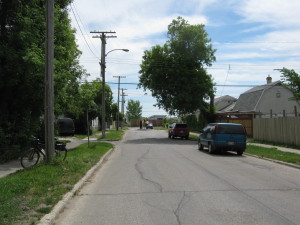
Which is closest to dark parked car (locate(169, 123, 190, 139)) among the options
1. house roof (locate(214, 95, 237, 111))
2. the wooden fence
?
the wooden fence

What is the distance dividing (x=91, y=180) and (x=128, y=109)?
134828mm

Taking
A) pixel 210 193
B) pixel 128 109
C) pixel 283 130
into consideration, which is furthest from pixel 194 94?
pixel 128 109

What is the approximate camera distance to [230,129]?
61.1 feet

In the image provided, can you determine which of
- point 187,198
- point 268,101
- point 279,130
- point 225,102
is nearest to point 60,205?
point 187,198

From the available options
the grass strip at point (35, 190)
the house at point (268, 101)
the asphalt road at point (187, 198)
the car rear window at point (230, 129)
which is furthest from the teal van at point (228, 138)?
the house at point (268, 101)

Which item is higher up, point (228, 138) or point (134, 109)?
point (134, 109)

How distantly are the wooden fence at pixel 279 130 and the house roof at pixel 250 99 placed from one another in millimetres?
15703

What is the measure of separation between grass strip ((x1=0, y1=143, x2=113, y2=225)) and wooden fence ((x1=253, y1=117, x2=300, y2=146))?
14.4m

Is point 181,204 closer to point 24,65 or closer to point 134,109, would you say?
point 24,65

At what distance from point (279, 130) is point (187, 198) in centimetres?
1777

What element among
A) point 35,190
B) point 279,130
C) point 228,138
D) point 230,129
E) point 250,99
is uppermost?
point 250,99

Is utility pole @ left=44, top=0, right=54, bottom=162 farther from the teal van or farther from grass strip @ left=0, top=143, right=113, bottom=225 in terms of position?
the teal van

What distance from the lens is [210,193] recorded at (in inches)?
320

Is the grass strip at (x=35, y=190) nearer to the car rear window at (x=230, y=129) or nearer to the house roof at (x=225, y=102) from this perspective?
the car rear window at (x=230, y=129)
